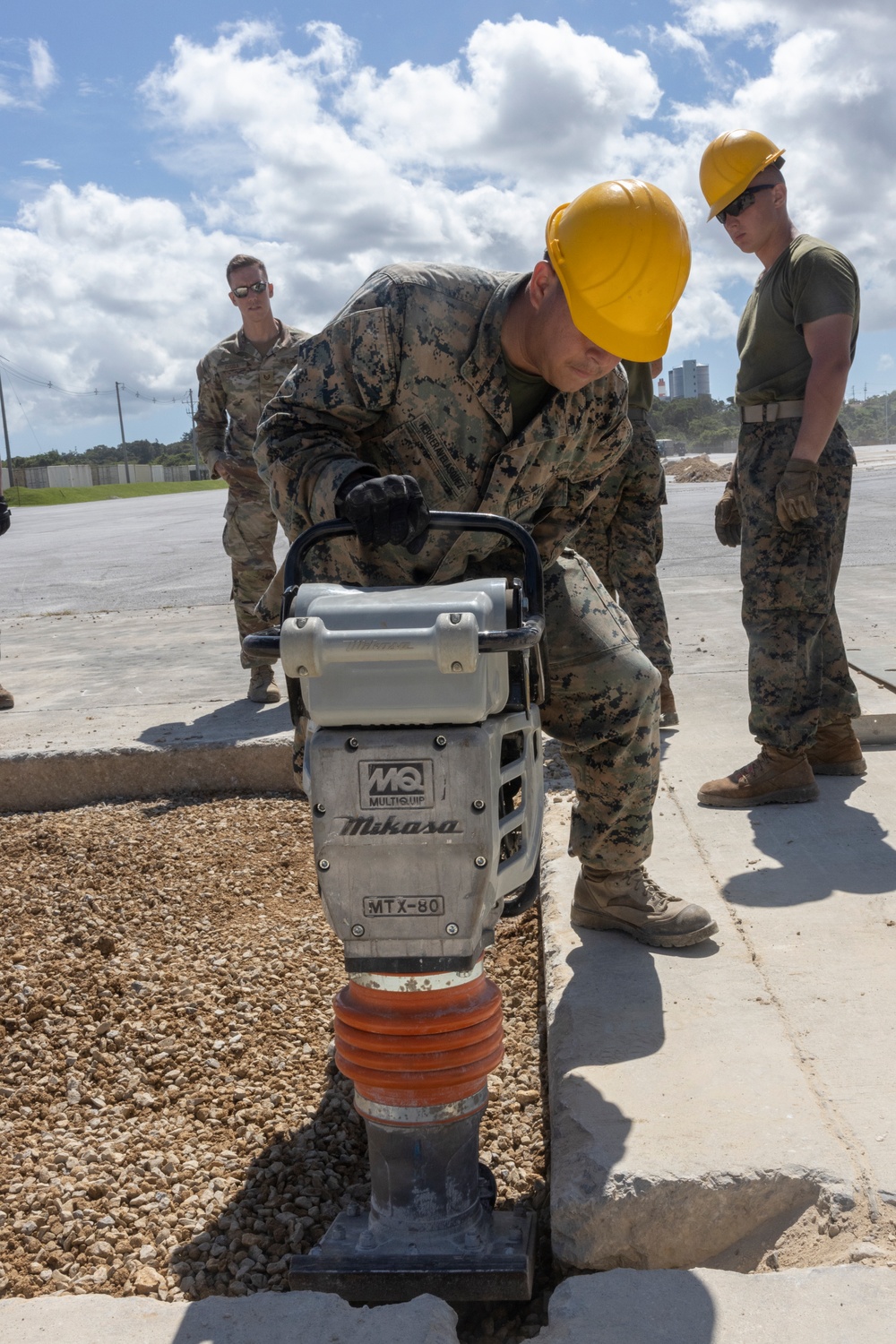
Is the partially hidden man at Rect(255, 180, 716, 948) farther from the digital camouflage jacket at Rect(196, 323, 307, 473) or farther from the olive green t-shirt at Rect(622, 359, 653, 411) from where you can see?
the digital camouflage jacket at Rect(196, 323, 307, 473)

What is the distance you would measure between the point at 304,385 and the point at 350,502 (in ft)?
2.15

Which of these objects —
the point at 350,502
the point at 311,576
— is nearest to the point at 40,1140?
the point at 311,576

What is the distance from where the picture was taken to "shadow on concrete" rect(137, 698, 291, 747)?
4891 millimetres

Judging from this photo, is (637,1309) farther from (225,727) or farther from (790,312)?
(225,727)

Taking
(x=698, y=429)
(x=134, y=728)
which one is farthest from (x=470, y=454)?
(x=698, y=429)

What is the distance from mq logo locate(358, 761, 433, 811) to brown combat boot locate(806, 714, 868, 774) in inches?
108

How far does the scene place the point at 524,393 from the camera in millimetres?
2723

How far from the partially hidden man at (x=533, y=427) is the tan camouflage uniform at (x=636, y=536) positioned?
2050 mm

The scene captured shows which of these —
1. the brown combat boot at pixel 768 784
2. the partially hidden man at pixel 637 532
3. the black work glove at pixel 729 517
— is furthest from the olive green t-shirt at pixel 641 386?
the brown combat boot at pixel 768 784

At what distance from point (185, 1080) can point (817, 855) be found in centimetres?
190

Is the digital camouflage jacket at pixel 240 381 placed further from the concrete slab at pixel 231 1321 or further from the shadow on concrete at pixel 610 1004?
the concrete slab at pixel 231 1321

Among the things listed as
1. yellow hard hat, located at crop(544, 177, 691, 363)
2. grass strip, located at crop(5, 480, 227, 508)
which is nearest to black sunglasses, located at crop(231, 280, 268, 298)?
yellow hard hat, located at crop(544, 177, 691, 363)

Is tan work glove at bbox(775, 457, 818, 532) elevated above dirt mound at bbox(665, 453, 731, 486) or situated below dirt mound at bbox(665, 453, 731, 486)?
above

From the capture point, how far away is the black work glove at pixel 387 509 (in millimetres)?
2021
